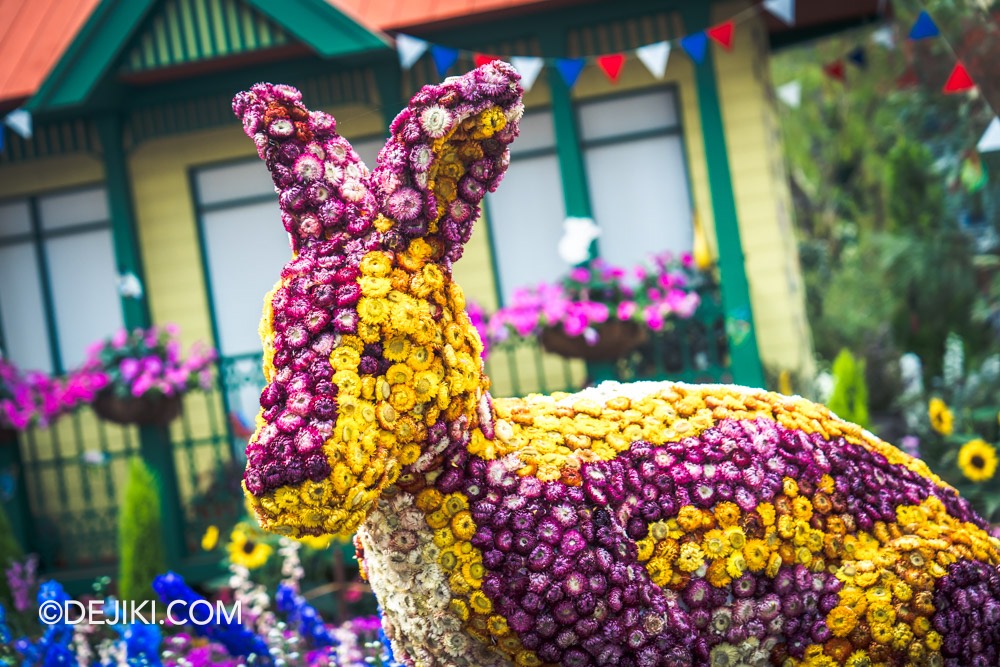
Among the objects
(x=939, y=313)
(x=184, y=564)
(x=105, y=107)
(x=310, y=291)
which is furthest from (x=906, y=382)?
(x=310, y=291)

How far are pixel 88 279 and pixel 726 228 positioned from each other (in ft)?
18.5

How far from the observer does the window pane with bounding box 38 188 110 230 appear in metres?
9.29

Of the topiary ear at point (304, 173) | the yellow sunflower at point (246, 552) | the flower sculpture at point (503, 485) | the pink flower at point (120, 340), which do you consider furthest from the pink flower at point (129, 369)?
the topiary ear at point (304, 173)

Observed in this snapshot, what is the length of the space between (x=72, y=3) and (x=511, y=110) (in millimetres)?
8589

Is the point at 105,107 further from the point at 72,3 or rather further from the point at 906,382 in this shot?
the point at 906,382

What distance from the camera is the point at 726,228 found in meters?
7.62

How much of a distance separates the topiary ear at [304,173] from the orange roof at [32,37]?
23.9ft

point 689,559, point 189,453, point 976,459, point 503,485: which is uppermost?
point 503,485

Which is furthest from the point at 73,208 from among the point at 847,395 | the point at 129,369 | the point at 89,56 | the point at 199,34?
the point at 847,395

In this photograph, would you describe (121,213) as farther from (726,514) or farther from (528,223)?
(726,514)

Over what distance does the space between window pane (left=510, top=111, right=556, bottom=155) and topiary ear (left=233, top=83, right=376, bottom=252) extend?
664 centimetres

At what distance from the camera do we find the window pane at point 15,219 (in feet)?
30.7

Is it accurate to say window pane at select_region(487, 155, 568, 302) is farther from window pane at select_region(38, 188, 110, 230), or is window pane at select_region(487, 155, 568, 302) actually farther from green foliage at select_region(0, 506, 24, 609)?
green foliage at select_region(0, 506, 24, 609)

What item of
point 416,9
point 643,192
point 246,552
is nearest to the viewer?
point 246,552
